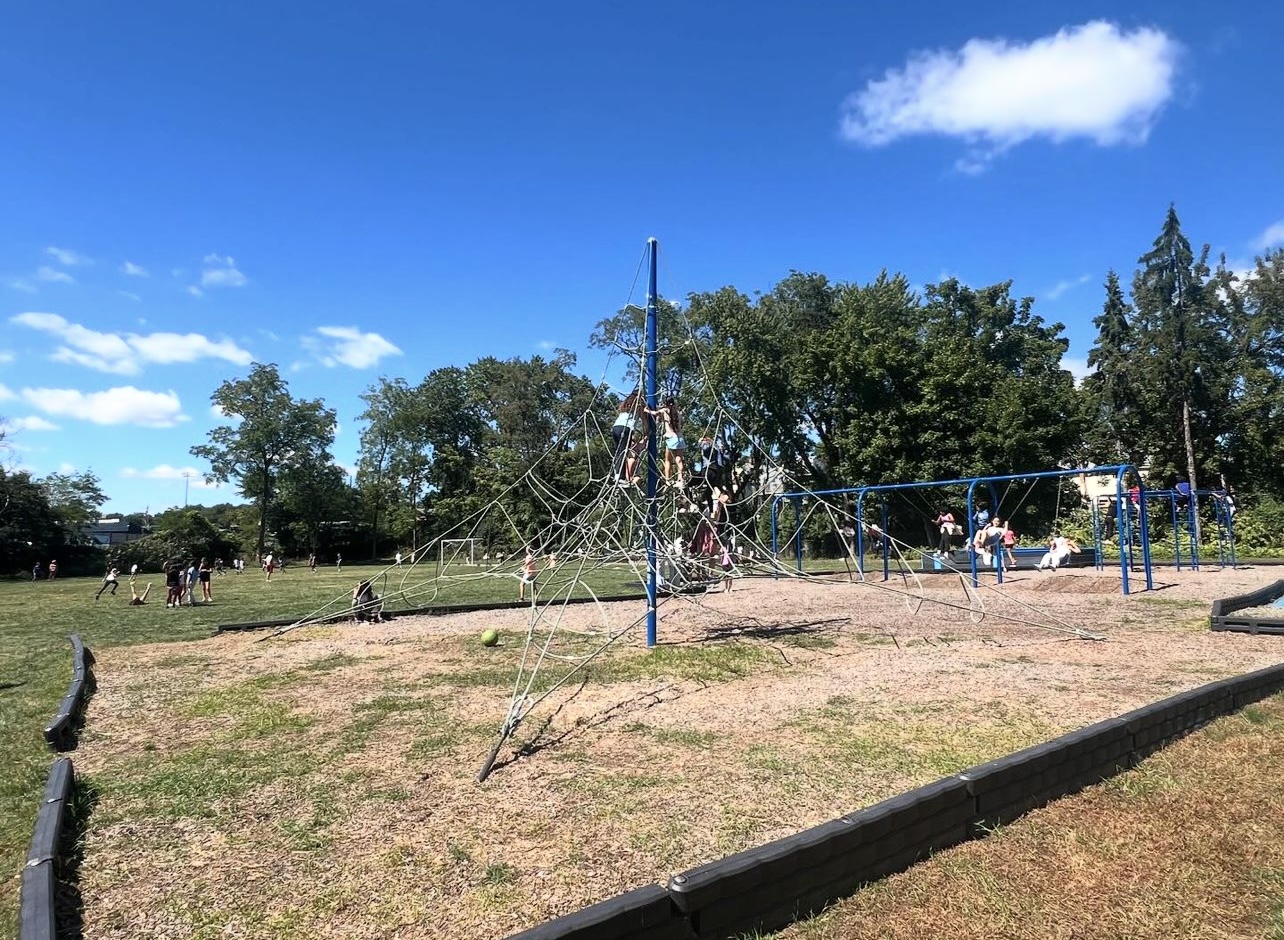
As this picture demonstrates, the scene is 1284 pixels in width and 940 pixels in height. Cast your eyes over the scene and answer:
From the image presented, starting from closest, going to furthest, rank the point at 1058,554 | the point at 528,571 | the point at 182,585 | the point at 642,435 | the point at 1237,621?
the point at 1237,621 → the point at 642,435 → the point at 528,571 → the point at 182,585 → the point at 1058,554

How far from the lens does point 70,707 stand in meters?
6.24

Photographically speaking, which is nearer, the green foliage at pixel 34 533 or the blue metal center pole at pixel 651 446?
the blue metal center pole at pixel 651 446

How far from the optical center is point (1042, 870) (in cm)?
331

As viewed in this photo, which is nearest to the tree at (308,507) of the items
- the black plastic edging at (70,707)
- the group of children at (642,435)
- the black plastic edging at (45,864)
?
the black plastic edging at (70,707)

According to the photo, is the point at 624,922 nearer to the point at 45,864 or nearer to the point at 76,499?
the point at 45,864

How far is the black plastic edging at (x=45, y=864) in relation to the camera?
9.11 ft

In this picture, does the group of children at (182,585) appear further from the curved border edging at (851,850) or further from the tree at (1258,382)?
the tree at (1258,382)

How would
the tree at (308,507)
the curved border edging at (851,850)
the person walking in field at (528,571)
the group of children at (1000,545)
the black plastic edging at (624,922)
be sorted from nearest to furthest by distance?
the black plastic edging at (624,922) < the curved border edging at (851,850) < the person walking in field at (528,571) < the group of children at (1000,545) < the tree at (308,507)

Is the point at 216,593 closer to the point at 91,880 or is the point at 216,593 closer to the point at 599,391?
the point at 599,391

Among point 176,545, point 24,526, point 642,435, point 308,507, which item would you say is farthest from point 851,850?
point 308,507

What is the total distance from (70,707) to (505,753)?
3.87 metres

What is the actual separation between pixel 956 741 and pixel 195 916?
14.6ft

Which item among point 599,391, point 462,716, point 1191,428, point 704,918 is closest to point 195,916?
point 704,918

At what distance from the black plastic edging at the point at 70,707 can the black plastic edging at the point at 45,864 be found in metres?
1.16
